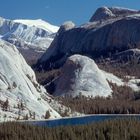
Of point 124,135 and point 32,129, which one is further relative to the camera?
point 32,129

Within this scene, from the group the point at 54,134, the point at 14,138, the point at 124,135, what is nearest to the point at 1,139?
the point at 14,138

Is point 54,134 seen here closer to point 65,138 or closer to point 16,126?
point 65,138

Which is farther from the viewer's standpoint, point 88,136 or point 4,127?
point 4,127

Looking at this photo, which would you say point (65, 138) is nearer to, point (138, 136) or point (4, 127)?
point (138, 136)

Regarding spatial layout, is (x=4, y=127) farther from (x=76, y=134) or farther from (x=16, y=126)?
(x=76, y=134)

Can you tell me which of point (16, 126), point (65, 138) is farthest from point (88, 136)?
point (16, 126)

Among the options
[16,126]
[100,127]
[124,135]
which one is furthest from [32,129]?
[124,135]
